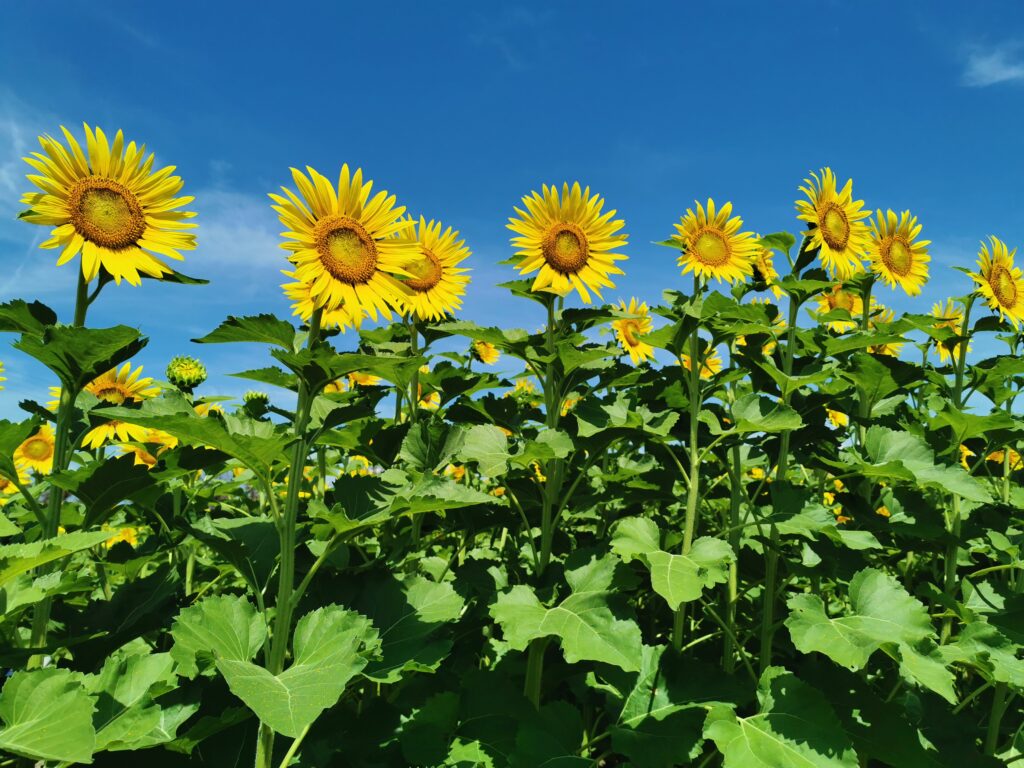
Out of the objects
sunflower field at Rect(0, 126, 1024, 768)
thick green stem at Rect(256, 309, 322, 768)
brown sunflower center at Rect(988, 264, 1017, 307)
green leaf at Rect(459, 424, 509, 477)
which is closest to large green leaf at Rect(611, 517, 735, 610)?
sunflower field at Rect(0, 126, 1024, 768)

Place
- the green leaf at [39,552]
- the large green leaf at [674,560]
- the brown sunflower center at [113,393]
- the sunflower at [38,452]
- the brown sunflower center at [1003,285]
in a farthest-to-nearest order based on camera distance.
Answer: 1. the sunflower at [38,452]
2. the brown sunflower center at [1003,285]
3. the brown sunflower center at [113,393]
4. the large green leaf at [674,560]
5. the green leaf at [39,552]

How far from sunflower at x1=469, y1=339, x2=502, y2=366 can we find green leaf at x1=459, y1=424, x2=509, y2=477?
135 centimetres

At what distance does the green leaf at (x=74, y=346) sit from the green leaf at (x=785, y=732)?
2.12 metres

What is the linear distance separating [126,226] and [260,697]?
5.21ft

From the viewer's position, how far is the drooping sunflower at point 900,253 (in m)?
3.83

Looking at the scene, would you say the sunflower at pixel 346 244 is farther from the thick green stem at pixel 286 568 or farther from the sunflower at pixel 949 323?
the sunflower at pixel 949 323

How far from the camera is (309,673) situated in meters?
1.79

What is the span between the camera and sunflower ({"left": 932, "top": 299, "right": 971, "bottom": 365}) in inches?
139

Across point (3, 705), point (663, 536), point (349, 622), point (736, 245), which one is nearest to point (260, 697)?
point (349, 622)

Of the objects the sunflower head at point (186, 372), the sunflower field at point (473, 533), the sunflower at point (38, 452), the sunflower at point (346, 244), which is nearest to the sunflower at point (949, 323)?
the sunflower field at point (473, 533)

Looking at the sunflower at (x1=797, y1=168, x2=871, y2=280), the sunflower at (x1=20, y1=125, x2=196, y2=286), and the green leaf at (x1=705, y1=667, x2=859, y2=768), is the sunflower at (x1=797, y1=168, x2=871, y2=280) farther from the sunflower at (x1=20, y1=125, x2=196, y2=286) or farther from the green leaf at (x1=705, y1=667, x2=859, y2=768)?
the sunflower at (x1=20, y1=125, x2=196, y2=286)

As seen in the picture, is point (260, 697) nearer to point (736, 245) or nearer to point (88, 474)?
point (88, 474)

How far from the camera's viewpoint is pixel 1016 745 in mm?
2789

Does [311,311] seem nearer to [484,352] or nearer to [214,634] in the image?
[214,634]
